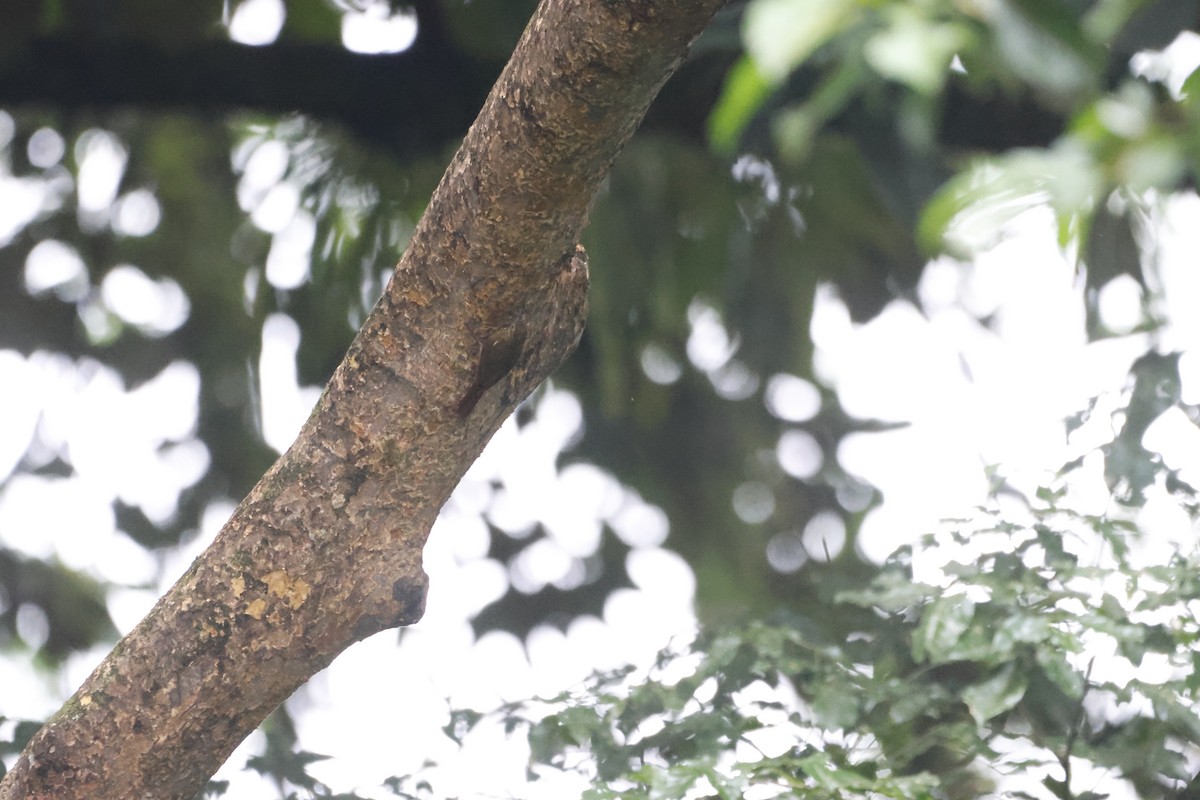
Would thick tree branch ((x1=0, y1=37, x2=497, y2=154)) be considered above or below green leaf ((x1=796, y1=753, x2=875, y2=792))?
above

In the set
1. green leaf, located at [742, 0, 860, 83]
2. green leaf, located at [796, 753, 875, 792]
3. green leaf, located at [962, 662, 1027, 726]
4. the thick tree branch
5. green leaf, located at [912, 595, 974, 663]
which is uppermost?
the thick tree branch

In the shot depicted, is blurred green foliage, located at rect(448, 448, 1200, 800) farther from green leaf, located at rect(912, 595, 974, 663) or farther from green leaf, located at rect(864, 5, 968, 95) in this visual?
green leaf, located at rect(864, 5, 968, 95)

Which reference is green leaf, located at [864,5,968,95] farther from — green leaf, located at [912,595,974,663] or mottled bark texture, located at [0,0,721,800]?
green leaf, located at [912,595,974,663]

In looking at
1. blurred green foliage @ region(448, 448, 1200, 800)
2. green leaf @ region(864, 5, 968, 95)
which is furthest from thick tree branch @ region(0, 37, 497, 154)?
green leaf @ region(864, 5, 968, 95)

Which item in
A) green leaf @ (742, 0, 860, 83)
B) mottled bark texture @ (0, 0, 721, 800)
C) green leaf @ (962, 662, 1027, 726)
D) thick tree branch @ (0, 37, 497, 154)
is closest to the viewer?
green leaf @ (742, 0, 860, 83)

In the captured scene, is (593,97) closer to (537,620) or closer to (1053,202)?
(1053,202)

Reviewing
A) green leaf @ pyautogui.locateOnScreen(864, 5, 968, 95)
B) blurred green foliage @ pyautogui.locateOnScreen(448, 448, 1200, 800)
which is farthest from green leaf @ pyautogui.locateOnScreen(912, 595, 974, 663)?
green leaf @ pyautogui.locateOnScreen(864, 5, 968, 95)

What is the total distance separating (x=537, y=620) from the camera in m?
1.49

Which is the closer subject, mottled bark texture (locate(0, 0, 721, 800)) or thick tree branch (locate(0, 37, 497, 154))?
mottled bark texture (locate(0, 0, 721, 800))

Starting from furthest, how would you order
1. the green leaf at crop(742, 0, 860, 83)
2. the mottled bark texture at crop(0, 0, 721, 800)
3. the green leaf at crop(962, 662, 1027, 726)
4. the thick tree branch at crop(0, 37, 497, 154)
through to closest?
the thick tree branch at crop(0, 37, 497, 154) < the green leaf at crop(962, 662, 1027, 726) < the mottled bark texture at crop(0, 0, 721, 800) < the green leaf at crop(742, 0, 860, 83)

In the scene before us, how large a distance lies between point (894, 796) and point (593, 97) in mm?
388

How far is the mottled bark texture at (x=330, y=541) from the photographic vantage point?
0.51m

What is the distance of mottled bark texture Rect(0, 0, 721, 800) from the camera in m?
0.51

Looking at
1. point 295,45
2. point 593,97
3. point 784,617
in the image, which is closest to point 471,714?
point 784,617
